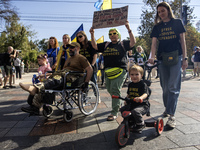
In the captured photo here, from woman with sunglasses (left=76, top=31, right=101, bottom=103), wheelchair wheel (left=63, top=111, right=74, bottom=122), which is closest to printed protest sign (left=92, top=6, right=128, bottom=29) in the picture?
woman with sunglasses (left=76, top=31, right=101, bottom=103)

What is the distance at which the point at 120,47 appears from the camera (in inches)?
138

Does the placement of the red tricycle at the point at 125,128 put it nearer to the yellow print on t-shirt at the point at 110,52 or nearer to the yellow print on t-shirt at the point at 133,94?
the yellow print on t-shirt at the point at 133,94

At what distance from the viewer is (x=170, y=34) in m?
3.19

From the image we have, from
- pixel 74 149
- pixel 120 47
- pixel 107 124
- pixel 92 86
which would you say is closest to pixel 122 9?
Result: pixel 120 47

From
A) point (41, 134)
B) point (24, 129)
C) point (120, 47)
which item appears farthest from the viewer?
point (120, 47)

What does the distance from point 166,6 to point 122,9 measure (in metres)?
0.82

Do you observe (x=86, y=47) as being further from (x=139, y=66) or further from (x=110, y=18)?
(x=139, y=66)

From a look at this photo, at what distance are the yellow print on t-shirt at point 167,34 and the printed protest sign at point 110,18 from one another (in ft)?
2.37

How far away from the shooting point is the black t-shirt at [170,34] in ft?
10.2

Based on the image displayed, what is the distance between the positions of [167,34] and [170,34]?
0.17ft

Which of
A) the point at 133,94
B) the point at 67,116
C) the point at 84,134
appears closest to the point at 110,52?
the point at 133,94

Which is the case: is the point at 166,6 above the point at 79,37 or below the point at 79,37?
above

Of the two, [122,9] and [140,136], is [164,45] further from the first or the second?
[140,136]

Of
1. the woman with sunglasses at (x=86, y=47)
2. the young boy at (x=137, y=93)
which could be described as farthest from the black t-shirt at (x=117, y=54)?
the woman with sunglasses at (x=86, y=47)
